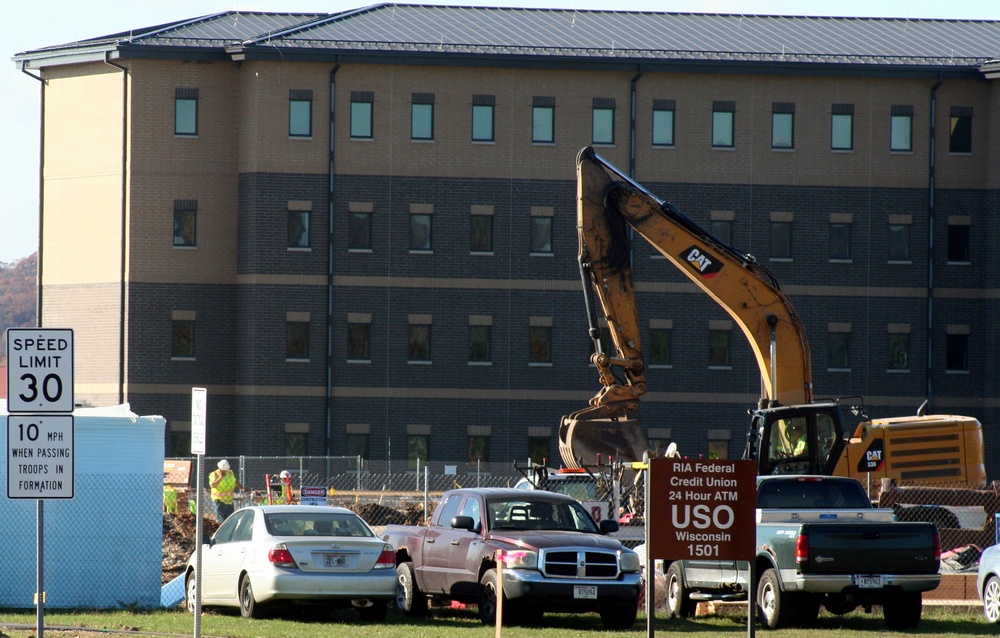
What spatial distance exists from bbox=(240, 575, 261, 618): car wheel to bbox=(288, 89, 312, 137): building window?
31.1 metres

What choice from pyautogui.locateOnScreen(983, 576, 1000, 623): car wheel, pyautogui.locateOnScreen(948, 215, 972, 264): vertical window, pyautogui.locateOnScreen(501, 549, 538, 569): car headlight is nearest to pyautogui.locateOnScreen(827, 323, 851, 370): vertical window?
pyautogui.locateOnScreen(948, 215, 972, 264): vertical window

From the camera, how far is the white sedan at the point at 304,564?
18.0 metres

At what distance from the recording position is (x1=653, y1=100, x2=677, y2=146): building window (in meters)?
49.2

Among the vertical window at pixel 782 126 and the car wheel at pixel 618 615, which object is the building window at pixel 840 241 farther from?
the car wheel at pixel 618 615

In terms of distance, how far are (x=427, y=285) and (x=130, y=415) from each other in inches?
1150

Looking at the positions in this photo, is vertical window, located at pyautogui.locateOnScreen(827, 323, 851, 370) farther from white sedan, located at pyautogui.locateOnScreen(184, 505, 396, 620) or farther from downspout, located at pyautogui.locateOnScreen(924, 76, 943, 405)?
white sedan, located at pyautogui.locateOnScreen(184, 505, 396, 620)

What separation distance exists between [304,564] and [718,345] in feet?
109

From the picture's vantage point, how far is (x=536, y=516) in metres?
19.1

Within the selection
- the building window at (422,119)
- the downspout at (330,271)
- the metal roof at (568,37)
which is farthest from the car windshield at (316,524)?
the metal roof at (568,37)

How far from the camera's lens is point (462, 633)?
16.9 metres

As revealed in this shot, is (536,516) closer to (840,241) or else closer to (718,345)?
(718,345)

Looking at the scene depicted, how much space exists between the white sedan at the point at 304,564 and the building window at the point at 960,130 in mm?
35576

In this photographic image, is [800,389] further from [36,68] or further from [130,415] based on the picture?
[36,68]

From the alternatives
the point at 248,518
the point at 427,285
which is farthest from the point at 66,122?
the point at 248,518
